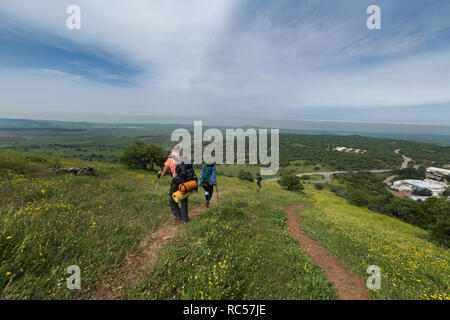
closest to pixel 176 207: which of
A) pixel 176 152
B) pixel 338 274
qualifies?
pixel 176 152

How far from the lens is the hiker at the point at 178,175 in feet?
21.1

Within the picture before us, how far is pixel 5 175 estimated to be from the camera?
7.79 meters

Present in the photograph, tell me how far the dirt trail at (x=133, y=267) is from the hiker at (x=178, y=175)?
74 centimetres

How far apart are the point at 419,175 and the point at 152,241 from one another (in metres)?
185

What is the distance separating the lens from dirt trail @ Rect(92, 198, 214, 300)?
332cm

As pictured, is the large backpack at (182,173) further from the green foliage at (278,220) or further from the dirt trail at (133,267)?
the green foliage at (278,220)

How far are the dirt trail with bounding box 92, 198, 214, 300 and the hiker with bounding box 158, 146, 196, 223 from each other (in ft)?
2.44

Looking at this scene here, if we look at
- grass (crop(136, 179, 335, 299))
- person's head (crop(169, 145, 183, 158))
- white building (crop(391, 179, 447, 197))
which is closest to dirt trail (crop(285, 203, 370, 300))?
grass (crop(136, 179, 335, 299))
